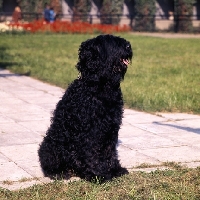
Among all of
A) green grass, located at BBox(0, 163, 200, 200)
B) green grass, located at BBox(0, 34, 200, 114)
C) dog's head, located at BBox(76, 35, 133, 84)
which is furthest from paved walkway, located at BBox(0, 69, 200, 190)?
dog's head, located at BBox(76, 35, 133, 84)

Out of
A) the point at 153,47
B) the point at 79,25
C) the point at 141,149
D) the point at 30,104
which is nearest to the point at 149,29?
the point at 79,25

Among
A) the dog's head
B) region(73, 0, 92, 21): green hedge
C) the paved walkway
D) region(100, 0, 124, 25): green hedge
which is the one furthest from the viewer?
region(100, 0, 124, 25): green hedge

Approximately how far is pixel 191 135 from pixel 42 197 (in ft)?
13.0

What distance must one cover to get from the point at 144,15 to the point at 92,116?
142 feet

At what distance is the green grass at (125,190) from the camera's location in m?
5.66

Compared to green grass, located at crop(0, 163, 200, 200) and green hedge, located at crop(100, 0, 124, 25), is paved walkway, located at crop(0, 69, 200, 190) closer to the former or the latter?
green grass, located at crop(0, 163, 200, 200)

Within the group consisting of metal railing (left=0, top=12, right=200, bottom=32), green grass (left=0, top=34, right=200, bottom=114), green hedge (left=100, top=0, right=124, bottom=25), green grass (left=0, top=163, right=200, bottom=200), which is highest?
green hedge (left=100, top=0, right=124, bottom=25)

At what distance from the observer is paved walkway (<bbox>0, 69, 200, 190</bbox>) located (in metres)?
6.95

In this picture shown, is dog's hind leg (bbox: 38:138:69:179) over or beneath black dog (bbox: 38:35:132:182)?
beneath

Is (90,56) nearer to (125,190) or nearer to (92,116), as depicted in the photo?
(92,116)

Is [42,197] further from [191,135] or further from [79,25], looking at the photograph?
[79,25]

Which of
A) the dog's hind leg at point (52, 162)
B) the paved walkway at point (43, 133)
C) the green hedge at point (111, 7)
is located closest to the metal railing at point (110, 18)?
the green hedge at point (111, 7)

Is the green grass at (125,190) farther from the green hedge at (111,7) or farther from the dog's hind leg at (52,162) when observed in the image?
the green hedge at (111,7)

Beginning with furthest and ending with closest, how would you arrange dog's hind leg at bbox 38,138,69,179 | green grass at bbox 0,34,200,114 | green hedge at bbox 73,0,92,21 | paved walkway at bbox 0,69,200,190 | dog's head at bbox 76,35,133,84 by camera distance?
green hedge at bbox 73,0,92,21, green grass at bbox 0,34,200,114, paved walkway at bbox 0,69,200,190, dog's hind leg at bbox 38,138,69,179, dog's head at bbox 76,35,133,84
